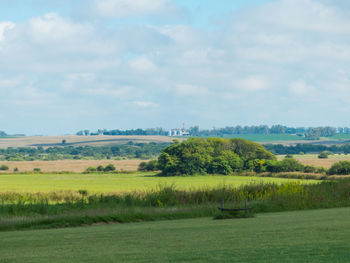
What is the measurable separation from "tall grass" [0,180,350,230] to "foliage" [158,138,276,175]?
2174 inches

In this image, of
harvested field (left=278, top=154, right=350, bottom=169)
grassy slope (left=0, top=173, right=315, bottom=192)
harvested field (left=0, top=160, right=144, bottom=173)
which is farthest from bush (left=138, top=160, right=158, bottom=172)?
harvested field (left=278, top=154, right=350, bottom=169)

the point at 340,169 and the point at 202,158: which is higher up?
the point at 202,158

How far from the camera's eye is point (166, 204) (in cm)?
3105

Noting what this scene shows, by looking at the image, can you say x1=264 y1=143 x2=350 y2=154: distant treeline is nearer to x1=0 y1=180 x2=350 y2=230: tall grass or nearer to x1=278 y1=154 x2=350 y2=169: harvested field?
x1=278 y1=154 x2=350 y2=169: harvested field

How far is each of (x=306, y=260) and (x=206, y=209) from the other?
17016mm

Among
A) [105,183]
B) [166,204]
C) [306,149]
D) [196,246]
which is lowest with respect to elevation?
[105,183]

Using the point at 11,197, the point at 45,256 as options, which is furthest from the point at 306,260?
the point at 11,197

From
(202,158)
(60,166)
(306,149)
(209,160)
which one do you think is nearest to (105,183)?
(202,158)

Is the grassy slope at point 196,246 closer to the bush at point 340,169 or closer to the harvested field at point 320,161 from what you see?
the bush at point 340,169

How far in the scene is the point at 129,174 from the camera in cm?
9275

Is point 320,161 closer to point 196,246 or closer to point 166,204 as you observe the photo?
point 166,204

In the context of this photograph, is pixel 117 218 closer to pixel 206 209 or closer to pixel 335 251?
pixel 206 209

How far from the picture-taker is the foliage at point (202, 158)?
9112cm

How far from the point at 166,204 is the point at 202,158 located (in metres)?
61.3
